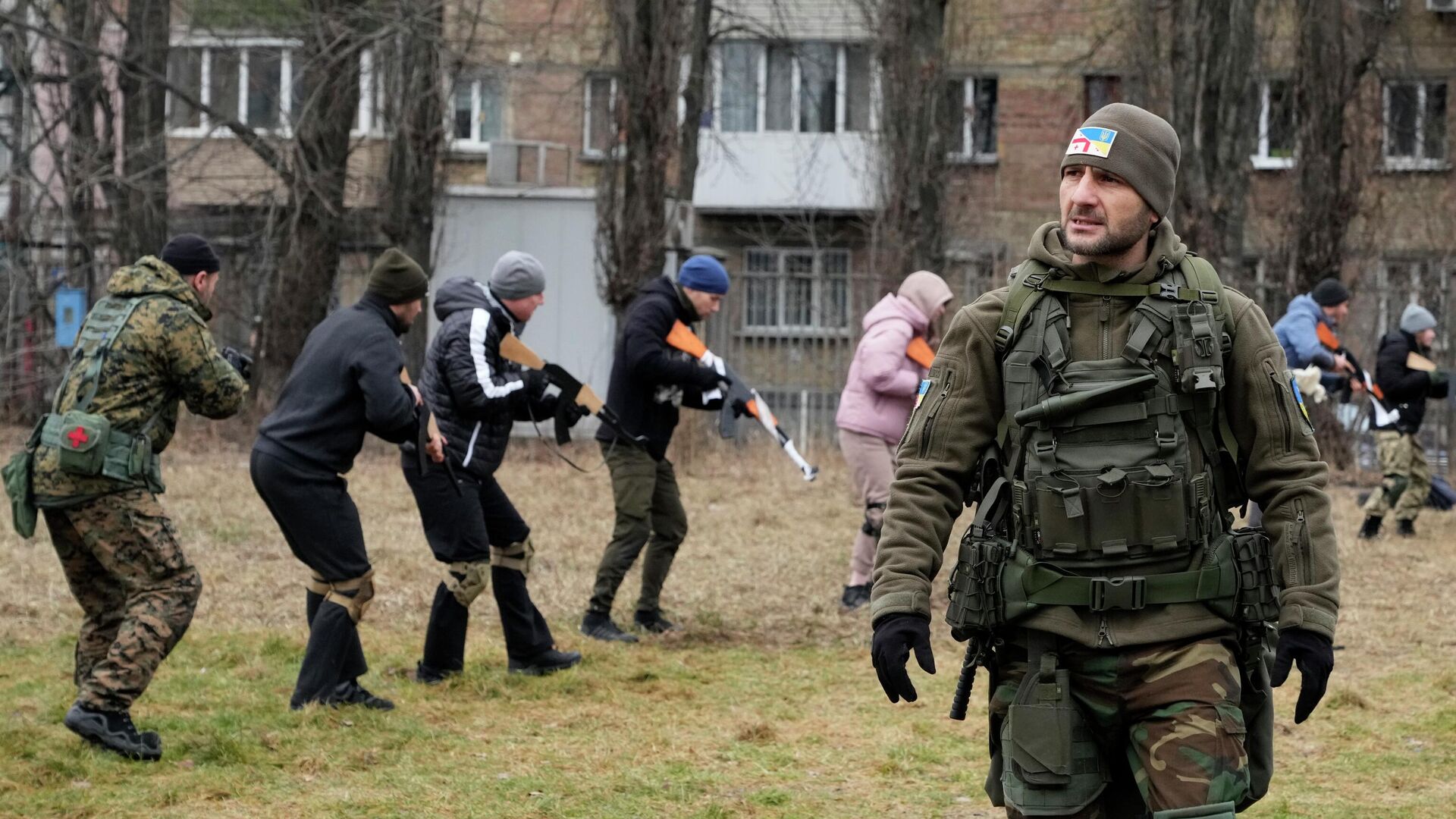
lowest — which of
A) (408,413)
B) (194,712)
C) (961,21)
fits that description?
(194,712)

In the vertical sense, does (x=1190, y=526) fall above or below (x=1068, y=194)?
below

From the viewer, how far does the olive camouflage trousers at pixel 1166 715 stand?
3.77m

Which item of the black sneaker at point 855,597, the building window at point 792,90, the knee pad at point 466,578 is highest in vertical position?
the building window at point 792,90

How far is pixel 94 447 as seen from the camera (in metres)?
6.52

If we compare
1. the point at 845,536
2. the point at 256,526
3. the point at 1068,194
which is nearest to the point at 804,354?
the point at 845,536

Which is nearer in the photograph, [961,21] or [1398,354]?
[1398,354]

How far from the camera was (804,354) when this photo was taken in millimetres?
19172

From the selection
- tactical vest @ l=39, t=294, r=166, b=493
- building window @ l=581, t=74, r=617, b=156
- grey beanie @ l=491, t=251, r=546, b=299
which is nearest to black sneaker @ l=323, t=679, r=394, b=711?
tactical vest @ l=39, t=294, r=166, b=493

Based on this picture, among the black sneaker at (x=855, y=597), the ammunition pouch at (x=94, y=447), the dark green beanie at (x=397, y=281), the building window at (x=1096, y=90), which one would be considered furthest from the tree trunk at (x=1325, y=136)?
the ammunition pouch at (x=94, y=447)

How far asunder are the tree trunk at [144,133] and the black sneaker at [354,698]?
43.2ft

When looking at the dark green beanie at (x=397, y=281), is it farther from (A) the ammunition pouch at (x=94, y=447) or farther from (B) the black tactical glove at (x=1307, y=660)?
(B) the black tactical glove at (x=1307, y=660)

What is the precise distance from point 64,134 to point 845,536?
13069 millimetres

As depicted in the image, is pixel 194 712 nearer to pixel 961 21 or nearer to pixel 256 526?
pixel 256 526

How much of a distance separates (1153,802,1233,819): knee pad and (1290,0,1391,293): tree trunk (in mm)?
16524
